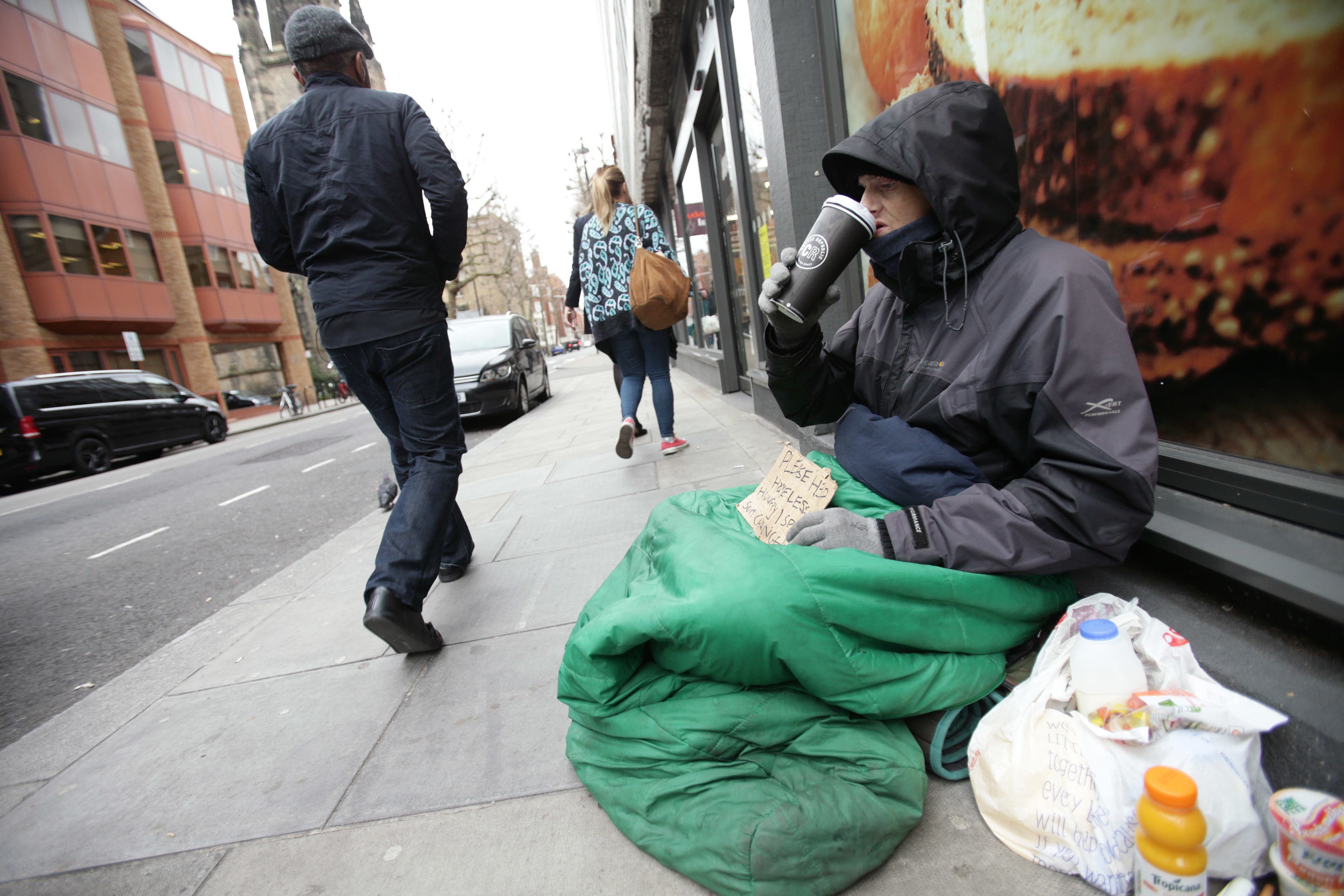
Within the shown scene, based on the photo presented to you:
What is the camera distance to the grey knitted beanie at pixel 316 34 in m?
2.30

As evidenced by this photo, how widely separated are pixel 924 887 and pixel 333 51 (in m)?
2.98

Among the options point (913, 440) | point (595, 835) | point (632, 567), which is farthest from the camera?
point (632, 567)

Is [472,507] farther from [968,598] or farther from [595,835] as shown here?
[968,598]

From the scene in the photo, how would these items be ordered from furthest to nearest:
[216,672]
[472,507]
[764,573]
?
[472,507]
[216,672]
[764,573]

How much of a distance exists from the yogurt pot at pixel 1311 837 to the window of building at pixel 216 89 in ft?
120

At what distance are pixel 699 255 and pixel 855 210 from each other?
8231 millimetres

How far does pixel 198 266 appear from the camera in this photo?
25438 mm

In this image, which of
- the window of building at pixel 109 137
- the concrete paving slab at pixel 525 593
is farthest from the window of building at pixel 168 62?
the concrete paving slab at pixel 525 593

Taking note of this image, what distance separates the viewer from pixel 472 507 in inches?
173

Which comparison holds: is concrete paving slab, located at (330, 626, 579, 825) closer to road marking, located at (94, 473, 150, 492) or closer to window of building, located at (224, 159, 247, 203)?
road marking, located at (94, 473, 150, 492)

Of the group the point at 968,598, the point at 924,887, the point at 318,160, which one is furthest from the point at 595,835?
the point at 318,160

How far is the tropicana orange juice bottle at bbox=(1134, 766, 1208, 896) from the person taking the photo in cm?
93

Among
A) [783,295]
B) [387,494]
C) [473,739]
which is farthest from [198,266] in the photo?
[783,295]

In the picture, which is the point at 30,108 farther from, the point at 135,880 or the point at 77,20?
the point at 135,880
